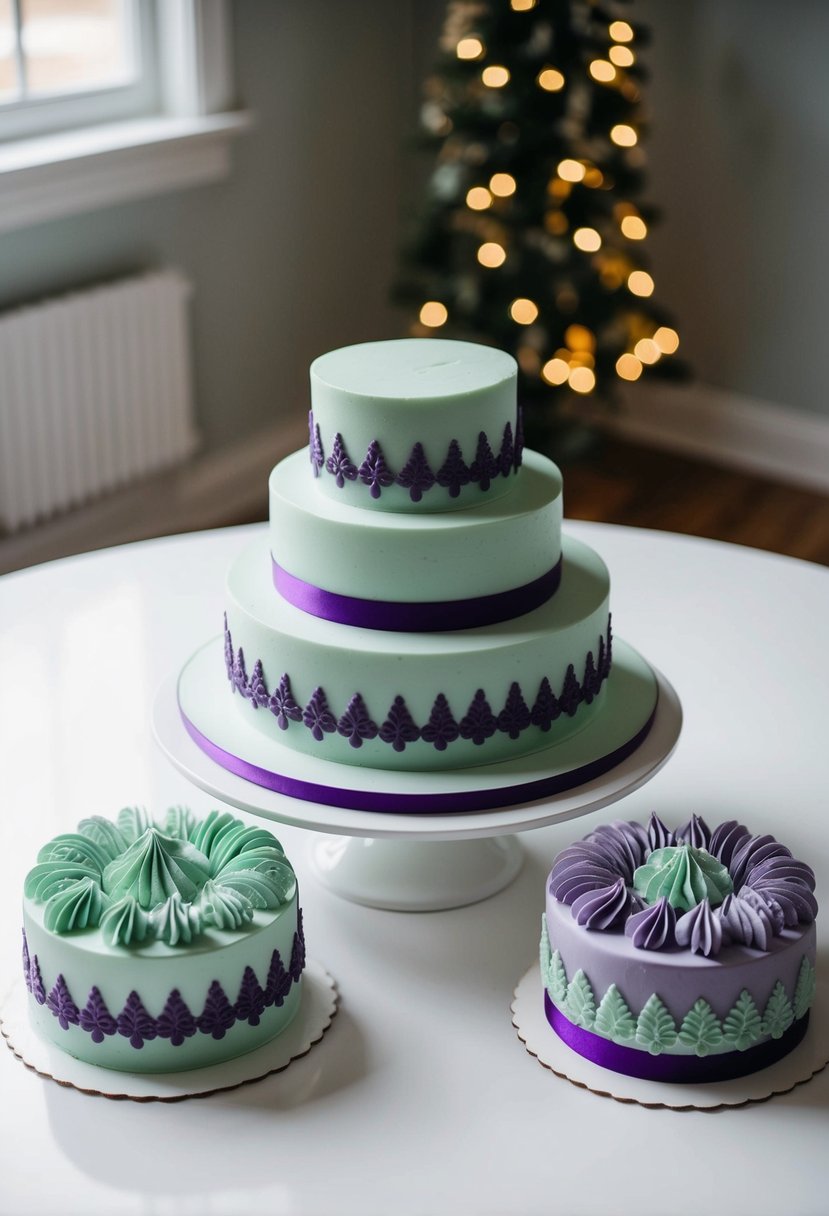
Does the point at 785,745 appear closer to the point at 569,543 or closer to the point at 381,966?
the point at 569,543

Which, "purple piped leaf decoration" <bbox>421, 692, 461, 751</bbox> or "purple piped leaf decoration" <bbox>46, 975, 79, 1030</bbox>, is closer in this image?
"purple piped leaf decoration" <bbox>46, 975, 79, 1030</bbox>

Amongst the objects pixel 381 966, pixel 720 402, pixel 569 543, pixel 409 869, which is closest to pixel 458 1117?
pixel 381 966

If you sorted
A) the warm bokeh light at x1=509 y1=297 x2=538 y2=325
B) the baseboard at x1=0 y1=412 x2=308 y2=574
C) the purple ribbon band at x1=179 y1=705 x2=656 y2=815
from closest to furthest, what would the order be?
the purple ribbon band at x1=179 y1=705 x2=656 y2=815, the baseboard at x1=0 y1=412 x2=308 y2=574, the warm bokeh light at x1=509 y1=297 x2=538 y2=325

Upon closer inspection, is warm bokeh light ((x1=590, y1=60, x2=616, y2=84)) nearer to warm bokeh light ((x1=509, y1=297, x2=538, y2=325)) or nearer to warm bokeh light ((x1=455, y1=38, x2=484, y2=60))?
warm bokeh light ((x1=455, y1=38, x2=484, y2=60))

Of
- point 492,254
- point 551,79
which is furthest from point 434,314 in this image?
point 551,79

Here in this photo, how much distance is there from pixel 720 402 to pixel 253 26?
166 centimetres

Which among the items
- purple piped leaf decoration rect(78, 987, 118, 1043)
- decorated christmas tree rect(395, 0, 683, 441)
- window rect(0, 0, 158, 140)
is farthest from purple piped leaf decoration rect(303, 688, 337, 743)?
decorated christmas tree rect(395, 0, 683, 441)

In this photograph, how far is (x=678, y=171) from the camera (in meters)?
3.99

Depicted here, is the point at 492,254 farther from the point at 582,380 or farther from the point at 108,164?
the point at 108,164

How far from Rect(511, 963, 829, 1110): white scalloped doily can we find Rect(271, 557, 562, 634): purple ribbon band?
1.18ft

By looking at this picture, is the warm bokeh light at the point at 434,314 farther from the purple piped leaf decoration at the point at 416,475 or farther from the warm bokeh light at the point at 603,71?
Result: the purple piped leaf decoration at the point at 416,475

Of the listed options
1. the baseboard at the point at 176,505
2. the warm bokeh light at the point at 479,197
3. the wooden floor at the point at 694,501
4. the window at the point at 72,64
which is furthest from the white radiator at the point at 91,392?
the wooden floor at the point at 694,501

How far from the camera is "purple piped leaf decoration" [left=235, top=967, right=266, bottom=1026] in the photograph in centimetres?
117

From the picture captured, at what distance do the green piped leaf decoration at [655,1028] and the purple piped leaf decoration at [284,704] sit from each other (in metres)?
0.41
